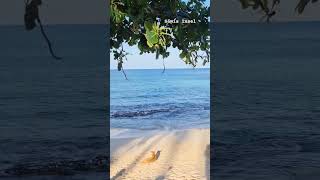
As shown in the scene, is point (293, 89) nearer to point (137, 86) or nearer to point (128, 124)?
point (128, 124)

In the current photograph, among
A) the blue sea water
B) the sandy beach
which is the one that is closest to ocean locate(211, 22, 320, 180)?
the sandy beach

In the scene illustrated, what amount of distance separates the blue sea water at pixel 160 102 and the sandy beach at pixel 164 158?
0.62m

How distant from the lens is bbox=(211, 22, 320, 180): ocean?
9.21ft

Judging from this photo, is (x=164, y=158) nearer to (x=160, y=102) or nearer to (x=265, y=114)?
(x=265, y=114)

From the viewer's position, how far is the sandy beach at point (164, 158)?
4520 millimetres

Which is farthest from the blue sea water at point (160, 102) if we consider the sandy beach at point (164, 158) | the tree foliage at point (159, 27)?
the tree foliage at point (159, 27)

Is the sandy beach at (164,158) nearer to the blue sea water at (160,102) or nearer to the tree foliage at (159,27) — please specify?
the blue sea water at (160,102)

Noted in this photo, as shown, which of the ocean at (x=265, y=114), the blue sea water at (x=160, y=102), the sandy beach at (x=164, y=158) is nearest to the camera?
the ocean at (x=265, y=114)

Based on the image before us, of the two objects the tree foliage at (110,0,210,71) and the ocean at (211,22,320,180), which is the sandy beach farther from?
the tree foliage at (110,0,210,71)

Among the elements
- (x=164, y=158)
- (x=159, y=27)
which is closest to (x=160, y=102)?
(x=164, y=158)

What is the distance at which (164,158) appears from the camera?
16.9 ft

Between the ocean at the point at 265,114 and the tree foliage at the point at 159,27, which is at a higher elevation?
→ the tree foliage at the point at 159,27

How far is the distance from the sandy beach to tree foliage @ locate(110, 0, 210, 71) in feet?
7.37

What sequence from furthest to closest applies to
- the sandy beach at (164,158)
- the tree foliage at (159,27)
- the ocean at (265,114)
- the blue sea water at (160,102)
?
1. the blue sea water at (160,102)
2. the sandy beach at (164,158)
3. the ocean at (265,114)
4. the tree foliage at (159,27)
